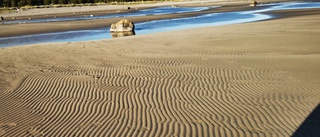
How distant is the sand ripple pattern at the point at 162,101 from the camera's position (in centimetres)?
739

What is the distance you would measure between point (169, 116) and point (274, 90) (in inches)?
143

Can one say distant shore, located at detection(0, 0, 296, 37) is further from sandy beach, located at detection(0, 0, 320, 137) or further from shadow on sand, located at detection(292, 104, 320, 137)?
shadow on sand, located at detection(292, 104, 320, 137)

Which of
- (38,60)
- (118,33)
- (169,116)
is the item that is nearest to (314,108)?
(169,116)

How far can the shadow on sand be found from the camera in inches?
271

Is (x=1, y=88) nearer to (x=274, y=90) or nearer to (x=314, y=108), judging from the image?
(x=274, y=90)

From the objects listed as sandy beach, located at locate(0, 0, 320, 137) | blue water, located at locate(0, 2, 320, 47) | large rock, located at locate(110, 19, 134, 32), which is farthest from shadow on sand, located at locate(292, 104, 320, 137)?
large rock, located at locate(110, 19, 134, 32)

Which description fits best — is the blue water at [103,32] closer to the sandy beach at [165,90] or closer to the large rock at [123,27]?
the large rock at [123,27]

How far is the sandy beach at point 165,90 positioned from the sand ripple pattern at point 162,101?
0.02 m

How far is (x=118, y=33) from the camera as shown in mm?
27719

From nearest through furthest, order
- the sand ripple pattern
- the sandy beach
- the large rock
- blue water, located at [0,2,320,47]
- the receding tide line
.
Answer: the sand ripple pattern < the sandy beach < the receding tide line < blue water, located at [0,2,320,47] < the large rock

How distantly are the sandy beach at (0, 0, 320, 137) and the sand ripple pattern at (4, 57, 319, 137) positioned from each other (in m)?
0.02

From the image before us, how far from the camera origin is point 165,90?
10258 mm

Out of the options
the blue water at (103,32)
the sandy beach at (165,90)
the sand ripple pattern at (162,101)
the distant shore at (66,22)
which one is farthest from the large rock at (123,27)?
the sand ripple pattern at (162,101)

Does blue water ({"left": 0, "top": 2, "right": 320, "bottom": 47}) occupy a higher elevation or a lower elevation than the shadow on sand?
higher
